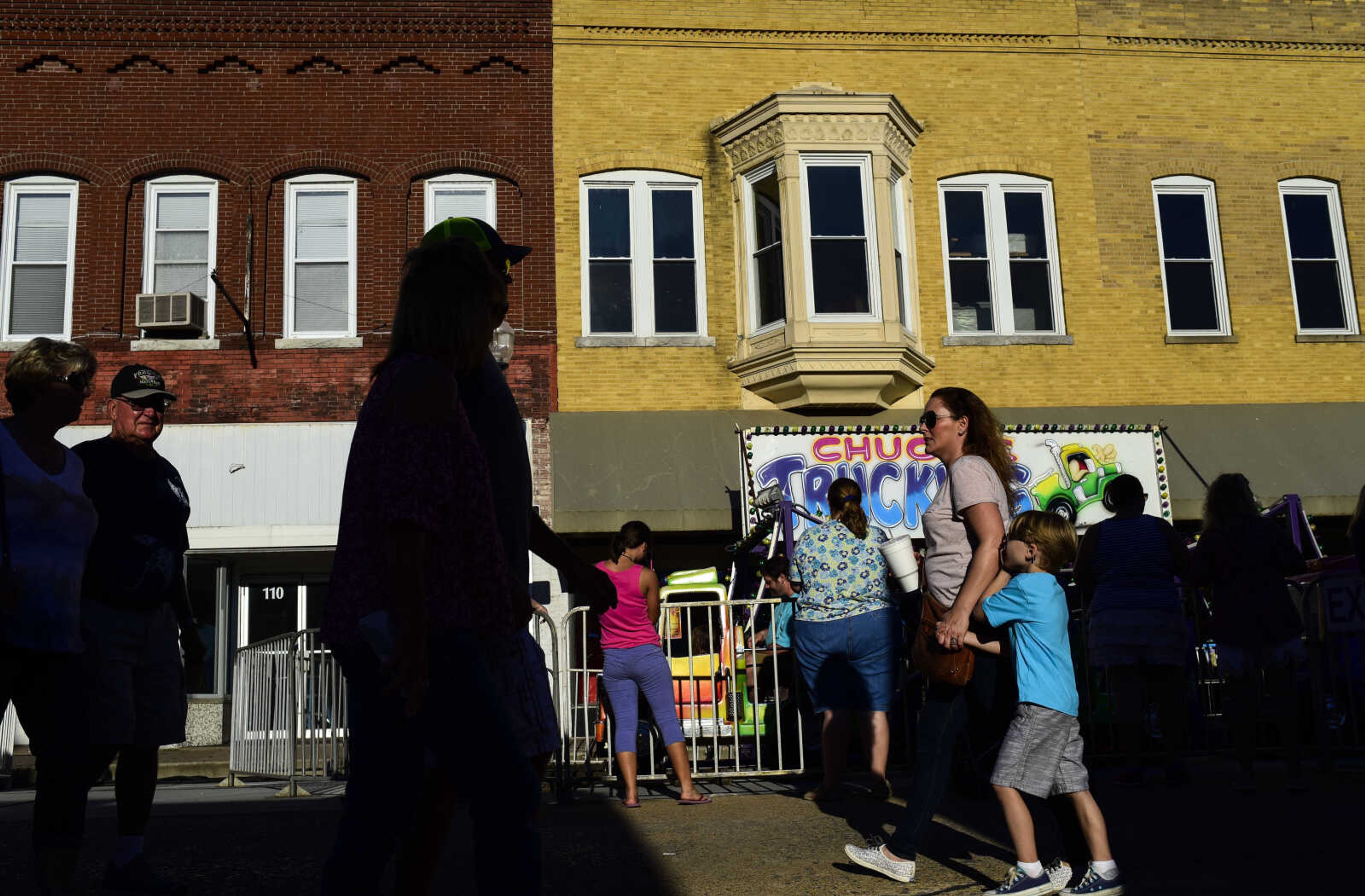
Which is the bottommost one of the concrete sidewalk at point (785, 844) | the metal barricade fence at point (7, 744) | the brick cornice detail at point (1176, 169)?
the concrete sidewalk at point (785, 844)

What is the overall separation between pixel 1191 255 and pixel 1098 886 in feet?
43.4

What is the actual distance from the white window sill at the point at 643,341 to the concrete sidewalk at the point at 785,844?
7987mm

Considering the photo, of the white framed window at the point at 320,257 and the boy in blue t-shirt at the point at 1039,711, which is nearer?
the boy in blue t-shirt at the point at 1039,711

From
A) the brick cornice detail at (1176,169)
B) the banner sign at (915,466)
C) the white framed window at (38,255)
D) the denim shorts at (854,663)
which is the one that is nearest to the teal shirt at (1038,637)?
the denim shorts at (854,663)

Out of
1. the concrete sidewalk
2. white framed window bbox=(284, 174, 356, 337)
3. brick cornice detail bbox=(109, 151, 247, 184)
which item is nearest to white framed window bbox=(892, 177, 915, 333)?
white framed window bbox=(284, 174, 356, 337)

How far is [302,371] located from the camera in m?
15.2

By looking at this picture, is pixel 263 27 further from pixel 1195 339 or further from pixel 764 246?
pixel 1195 339

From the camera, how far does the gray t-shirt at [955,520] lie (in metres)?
5.33

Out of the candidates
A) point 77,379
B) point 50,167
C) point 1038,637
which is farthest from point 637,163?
point 1038,637

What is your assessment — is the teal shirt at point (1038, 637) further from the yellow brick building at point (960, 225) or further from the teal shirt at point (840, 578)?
the yellow brick building at point (960, 225)

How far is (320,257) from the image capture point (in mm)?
15695

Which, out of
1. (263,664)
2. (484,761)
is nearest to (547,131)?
(263,664)

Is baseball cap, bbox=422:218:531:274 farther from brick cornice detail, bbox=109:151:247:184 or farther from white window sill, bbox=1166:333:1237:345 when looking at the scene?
white window sill, bbox=1166:333:1237:345

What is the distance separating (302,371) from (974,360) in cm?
793
